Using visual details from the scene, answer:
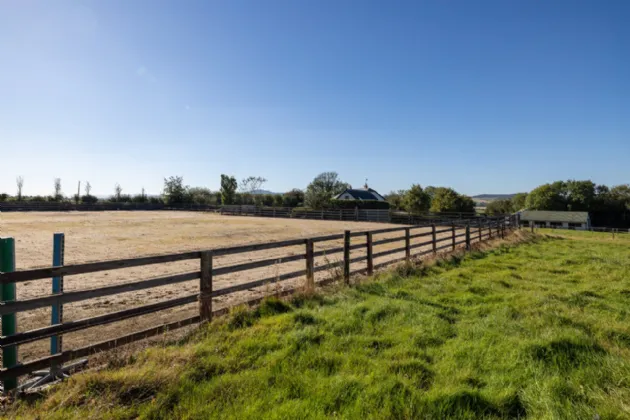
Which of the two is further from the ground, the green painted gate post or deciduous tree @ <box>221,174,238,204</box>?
deciduous tree @ <box>221,174,238,204</box>

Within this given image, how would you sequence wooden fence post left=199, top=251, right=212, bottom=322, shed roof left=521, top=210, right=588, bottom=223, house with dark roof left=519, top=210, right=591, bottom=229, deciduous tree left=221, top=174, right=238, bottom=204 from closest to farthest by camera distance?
wooden fence post left=199, top=251, right=212, bottom=322, deciduous tree left=221, top=174, right=238, bottom=204, house with dark roof left=519, top=210, right=591, bottom=229, shed roof left=521, top=210, right=588, bottom=223

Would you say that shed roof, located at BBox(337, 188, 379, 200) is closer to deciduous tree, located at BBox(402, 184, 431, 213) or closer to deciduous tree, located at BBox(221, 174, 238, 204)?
deciduous tree, located at BBox(402, 184, 431, 213)

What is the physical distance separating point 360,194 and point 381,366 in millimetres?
54964

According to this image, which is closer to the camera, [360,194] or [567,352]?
[567,352]

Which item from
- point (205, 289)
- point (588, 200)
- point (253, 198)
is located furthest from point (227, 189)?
point (588, 200)

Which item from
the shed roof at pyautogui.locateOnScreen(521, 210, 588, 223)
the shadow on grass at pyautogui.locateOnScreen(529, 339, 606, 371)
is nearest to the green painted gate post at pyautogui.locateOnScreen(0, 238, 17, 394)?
the shadow on grass at pyautogui.locateOnScreen(529, 339, 606, 371)

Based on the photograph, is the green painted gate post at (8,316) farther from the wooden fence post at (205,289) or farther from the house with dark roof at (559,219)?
the house with dark roof at (559,219)

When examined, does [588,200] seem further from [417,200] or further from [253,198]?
[253,198]

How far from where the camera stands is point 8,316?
3.17 meters

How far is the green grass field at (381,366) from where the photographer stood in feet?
9.02

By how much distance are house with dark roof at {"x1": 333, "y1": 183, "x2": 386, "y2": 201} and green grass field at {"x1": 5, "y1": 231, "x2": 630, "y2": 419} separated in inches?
1871

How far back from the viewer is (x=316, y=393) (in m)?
2.95

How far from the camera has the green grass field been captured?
2.75 m

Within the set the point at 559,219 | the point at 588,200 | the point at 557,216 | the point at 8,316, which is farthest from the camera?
the point at 588,200
